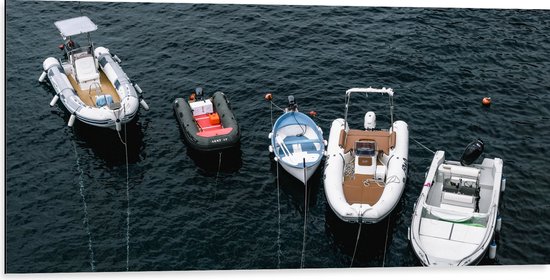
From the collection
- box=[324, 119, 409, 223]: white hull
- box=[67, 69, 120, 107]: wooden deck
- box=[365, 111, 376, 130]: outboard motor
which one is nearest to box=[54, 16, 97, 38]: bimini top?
box=[67, 69, 120, 107]: wooden deck

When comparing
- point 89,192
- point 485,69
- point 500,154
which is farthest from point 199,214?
point 485,69

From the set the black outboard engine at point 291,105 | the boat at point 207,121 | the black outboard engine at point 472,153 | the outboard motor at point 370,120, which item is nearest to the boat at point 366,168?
the outboard motor at point 370,120

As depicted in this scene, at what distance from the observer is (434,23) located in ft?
135

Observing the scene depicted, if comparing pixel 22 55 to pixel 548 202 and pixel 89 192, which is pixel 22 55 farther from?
pixel 548 202

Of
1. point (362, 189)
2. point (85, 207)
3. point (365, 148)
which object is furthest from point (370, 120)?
point (85, 207)

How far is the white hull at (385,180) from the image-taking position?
27.8m

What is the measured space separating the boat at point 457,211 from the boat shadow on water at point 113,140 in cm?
1374

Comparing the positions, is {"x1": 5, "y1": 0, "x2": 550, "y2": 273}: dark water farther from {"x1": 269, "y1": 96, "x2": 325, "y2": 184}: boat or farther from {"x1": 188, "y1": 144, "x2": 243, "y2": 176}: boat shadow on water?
{"x1": 269, "y1": 96, "x2": 325, "y2": 184}: boat

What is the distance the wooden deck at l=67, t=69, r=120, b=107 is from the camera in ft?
120

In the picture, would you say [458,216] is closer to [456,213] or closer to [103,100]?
[456,213]

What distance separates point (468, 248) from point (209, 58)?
19.2 meters

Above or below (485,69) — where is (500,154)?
below

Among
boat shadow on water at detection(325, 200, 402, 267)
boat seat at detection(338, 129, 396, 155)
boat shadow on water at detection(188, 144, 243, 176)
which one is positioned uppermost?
boat seat at detection(338, 129, 396, 155)

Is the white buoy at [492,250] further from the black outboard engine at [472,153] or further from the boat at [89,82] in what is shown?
the boat at [89,82]
